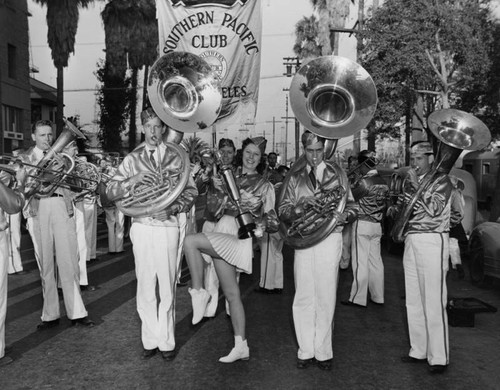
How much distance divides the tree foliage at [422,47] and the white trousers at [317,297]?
13.8 metres

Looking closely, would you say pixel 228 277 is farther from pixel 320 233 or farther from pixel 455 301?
pixel 455 301

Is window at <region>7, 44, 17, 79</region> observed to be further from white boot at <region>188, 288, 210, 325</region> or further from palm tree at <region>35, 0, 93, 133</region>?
white boot at <region>188, 288, 210, 325</region>

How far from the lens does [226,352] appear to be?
4957 millimetres

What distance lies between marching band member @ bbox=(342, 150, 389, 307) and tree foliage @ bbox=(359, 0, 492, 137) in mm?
11089

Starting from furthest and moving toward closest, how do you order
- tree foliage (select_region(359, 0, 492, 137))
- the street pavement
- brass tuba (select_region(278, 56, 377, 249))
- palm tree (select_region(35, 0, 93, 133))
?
palm tree (select_region(35, 0, 93, 133)), tree foliage (select_region(359, 0, 492, 137)), brass tuba (select_region(278, 56, 377, 249)), the street pavement

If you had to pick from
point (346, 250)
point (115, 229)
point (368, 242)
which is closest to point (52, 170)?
point (368, 242)

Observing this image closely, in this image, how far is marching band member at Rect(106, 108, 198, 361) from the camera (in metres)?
4.58

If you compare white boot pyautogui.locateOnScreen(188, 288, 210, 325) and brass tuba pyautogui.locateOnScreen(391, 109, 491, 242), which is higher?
brass tuba pyautogui.locateOnScreen(391, 109, 491, 242)

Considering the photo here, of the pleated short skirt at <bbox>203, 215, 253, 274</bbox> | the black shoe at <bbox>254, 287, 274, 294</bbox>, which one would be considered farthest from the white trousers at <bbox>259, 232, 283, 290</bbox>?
the pleated short skirt at <bbox>203, 215, 253, 274</bbox>

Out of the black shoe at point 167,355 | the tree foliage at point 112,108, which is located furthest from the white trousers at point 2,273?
the tree foliage at point 112,108

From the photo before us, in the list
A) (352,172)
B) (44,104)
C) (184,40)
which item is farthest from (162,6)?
(44,104)

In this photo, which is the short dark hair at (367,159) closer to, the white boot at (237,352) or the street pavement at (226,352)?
the street pavement at (226,352)

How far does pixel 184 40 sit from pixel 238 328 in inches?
212

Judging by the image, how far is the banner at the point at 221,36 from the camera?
8.59 metres
